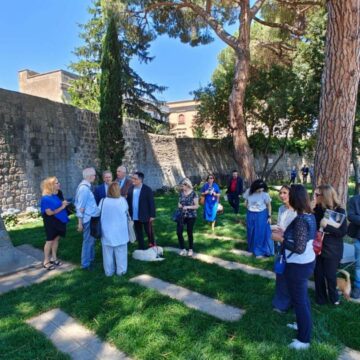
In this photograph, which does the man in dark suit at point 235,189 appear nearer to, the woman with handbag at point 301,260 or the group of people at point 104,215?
the group of people at point 104,215

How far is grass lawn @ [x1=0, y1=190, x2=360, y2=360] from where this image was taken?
2.80 metres

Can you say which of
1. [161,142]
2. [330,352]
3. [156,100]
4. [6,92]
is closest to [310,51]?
[161,142]

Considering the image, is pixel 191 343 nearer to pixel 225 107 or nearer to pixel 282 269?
pixel 282 269

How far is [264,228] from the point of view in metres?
5.64

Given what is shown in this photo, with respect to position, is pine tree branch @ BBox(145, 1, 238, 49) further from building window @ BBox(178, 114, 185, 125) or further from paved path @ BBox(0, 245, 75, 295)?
building window @ BBox(178, 114, 185, 125)

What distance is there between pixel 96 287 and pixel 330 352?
2.85 metres

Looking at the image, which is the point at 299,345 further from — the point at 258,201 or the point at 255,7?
the point at 255,7

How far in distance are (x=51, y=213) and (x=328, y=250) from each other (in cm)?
394

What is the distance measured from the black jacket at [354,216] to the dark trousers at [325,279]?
57cm

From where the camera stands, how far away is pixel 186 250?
5758mm

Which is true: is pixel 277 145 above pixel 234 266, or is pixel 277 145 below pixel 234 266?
above

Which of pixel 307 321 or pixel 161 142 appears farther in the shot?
pixel 161 142

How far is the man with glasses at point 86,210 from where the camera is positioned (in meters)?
4.71

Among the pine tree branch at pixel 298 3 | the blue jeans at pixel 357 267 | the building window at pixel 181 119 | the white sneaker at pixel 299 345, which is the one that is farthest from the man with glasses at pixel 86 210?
the building window at pixel 181 119
